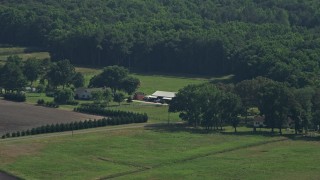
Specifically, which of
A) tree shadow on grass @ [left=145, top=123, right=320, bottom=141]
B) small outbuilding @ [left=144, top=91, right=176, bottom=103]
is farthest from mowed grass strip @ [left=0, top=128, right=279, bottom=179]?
small outbuilding @ [left=144, top=91, right=176, bottom=103]

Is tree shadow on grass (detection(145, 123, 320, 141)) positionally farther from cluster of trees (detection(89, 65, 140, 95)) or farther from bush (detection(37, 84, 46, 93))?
bush (detection(37, 84, 46, 93))

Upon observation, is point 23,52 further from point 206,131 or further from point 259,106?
point 206,131

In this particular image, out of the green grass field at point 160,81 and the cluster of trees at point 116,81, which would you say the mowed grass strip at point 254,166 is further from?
the green grass field at point 160,81

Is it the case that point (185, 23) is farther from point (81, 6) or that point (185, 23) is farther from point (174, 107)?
point (174, 107)

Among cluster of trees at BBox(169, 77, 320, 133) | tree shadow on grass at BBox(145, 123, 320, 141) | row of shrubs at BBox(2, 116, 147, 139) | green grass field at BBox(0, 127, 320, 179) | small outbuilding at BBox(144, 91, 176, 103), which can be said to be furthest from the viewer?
small outbuilding at BBox(144, 91, 176, 103)

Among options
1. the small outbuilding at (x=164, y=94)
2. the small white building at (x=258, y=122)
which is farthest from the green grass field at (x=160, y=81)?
the small white building at (x=258, y=122)

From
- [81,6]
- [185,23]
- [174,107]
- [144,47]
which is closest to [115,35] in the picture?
[144,47]
